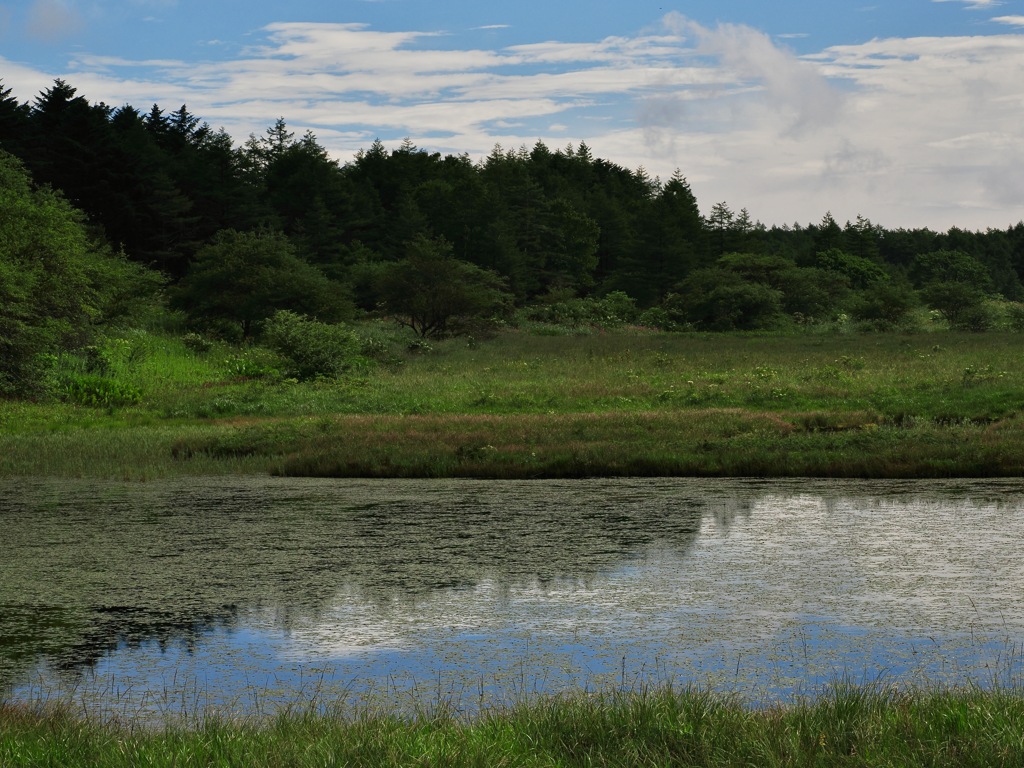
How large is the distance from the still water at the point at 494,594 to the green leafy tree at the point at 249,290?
31.5 meters

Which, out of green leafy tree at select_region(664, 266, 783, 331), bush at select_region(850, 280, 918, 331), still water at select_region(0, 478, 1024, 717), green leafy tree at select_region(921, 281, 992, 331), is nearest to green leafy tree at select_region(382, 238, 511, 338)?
green leafy tree at select_region(664, 266, 783, 331)

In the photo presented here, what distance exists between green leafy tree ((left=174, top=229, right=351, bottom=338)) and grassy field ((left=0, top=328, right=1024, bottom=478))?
587 cm

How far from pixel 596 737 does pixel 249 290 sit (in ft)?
146

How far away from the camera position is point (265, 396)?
96.0ft

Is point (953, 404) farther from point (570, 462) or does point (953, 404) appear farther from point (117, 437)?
point (117, 437)

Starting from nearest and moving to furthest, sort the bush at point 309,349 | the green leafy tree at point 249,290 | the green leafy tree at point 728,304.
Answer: the bush at point 309,349 → the green leafy tree at point 249,290 → the green leafy tree at point 728,304

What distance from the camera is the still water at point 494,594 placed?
291 inches

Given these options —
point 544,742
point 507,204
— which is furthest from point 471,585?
point 507,204

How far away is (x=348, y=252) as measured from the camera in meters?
77.0

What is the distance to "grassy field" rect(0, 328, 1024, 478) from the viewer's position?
1920 centimetres

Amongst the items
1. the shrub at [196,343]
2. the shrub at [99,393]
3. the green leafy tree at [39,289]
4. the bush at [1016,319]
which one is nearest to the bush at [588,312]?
the bush at [1016,319]

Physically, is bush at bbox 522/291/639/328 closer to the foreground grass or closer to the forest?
the forest

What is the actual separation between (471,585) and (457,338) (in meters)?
40.9

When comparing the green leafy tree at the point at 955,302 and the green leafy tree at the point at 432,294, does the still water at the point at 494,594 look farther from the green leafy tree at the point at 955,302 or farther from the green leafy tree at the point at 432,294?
the green leafy tree at the point at 955,302
